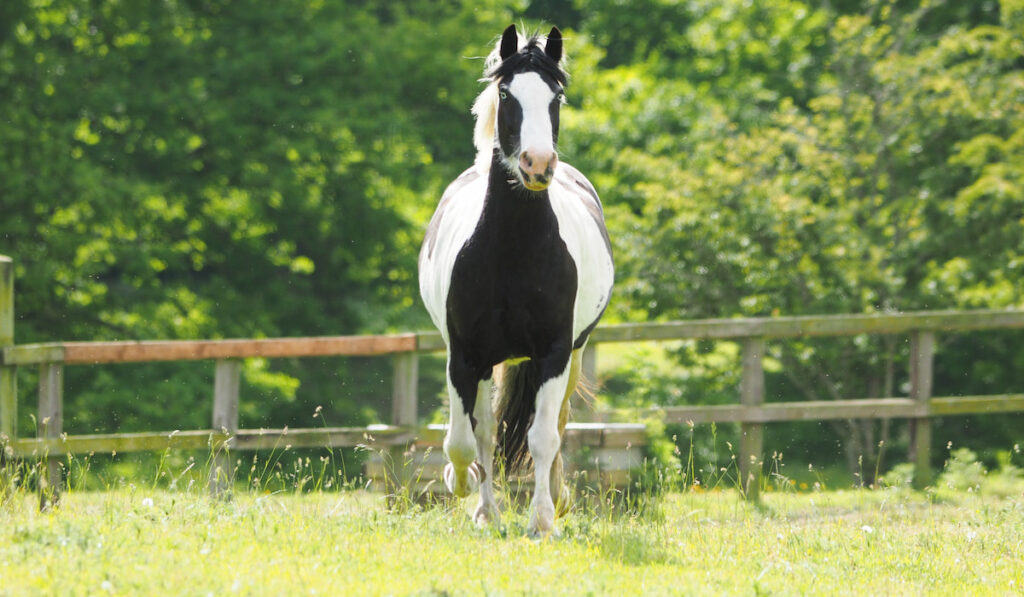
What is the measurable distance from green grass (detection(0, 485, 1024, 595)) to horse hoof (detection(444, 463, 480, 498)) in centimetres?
18

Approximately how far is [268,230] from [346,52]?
2.78 metres

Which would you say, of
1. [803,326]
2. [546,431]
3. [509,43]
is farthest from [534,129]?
[803,326]

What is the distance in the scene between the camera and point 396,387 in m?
7.84

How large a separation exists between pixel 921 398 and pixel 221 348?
5.38m

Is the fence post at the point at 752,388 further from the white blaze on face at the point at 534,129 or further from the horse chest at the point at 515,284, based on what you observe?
the white blaze on face at the point at 534,129

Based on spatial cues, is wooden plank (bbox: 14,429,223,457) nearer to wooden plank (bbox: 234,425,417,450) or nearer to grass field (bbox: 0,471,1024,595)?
wooden plank (bbox: 234,425,417,450)

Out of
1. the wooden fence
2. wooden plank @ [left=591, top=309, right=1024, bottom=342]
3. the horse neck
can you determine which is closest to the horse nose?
the horse neck

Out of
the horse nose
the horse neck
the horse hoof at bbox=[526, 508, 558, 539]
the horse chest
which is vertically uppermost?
the horse nose

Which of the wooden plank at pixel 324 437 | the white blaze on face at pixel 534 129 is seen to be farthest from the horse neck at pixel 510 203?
the wooden plank at pixel 324 437

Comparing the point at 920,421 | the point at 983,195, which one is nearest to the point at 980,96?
the point at 983,195

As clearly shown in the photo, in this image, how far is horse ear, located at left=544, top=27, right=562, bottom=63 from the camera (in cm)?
529

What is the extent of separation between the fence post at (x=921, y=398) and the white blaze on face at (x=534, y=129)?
507 cm

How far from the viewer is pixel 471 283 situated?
5281 mm

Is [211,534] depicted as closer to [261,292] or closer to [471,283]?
[471,283]
